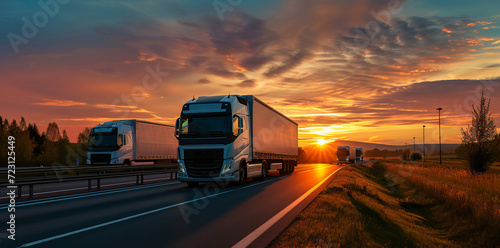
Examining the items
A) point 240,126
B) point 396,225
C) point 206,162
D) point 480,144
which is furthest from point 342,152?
point 396,225

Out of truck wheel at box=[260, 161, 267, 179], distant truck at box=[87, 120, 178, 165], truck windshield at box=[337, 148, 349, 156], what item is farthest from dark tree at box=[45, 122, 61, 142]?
truck wheel at box=[260, 161, 267, 179]

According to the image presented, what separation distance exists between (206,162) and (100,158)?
54.8 ft

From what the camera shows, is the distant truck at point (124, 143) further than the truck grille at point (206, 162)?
Yes

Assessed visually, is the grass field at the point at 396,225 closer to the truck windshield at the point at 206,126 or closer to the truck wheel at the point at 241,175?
the truck wheel at the point at 241,175

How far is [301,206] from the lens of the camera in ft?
36.7

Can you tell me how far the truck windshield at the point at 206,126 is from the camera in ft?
54.3

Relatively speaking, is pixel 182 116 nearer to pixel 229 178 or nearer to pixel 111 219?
pixel 229 178

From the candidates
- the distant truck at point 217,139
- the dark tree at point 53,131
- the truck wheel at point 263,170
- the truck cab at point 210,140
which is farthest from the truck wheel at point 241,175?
the dark tree at point 53,131

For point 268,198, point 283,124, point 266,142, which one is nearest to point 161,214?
point 268,198

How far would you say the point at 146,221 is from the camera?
27.6 ft

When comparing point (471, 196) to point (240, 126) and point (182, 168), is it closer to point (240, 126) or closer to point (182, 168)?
point (240, 126)

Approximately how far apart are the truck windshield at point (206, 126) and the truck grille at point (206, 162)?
29.5 inches

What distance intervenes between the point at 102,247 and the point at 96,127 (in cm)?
2692

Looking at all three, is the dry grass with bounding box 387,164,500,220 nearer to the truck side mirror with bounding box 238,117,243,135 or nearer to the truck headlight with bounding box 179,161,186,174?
the truck side mirror with bounding box 238,117,243,135
